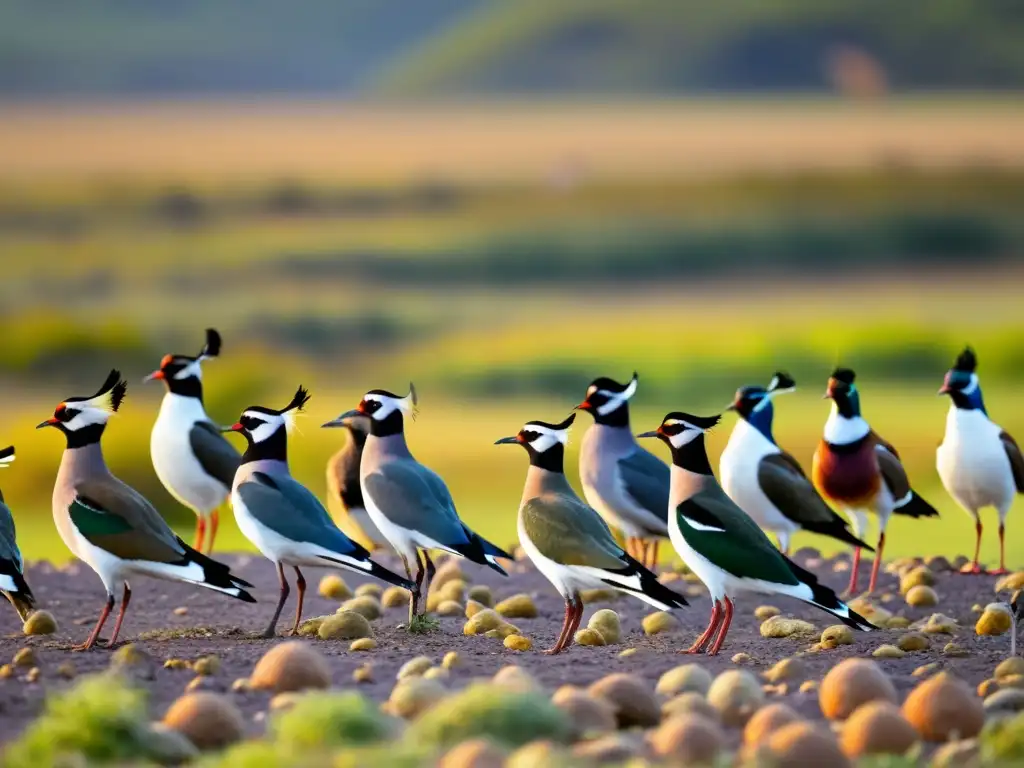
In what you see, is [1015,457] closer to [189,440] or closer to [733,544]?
[733,544]

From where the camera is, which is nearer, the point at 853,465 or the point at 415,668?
the point at 415,668

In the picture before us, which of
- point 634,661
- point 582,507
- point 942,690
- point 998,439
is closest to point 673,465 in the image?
point 582,507

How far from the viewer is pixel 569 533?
7.54 meters

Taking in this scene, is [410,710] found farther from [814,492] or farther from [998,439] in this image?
[998,439]

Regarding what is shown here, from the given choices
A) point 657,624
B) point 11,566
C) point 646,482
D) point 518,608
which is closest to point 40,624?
point 11,566

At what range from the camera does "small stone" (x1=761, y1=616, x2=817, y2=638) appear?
27.0ft

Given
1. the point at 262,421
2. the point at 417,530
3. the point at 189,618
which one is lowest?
the point at 189,618

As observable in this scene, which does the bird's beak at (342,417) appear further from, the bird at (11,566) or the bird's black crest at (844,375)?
the bird's black crest at (844,375)

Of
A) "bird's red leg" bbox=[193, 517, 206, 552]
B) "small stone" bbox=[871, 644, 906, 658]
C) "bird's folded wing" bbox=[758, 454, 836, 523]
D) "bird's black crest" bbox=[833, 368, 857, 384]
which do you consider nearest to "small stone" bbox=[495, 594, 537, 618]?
"bird's folded wing" bbox=[758, 454, 836, 523]

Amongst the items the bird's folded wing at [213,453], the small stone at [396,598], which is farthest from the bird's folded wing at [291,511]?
the bird's folded wing at [213,453]

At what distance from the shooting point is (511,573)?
431 inches

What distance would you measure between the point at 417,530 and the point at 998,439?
4619 mm

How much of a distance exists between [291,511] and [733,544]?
2.14 meters

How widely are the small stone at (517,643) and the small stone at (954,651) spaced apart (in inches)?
76.3
